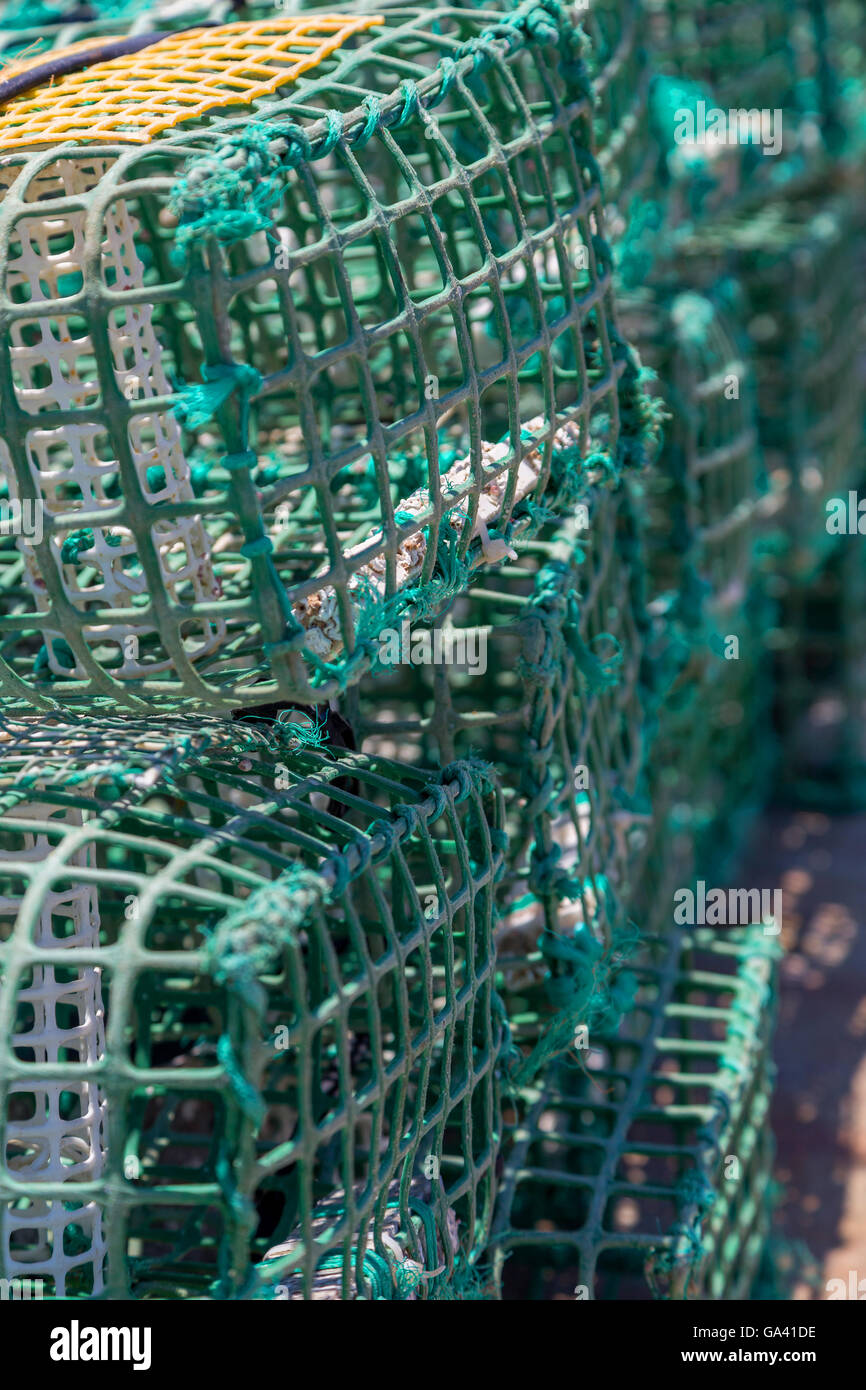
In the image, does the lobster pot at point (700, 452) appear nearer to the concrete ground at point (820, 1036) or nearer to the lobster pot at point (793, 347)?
the lobster pot at point (793, 347)

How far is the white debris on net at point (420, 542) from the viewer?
2010mm

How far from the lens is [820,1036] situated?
4730 mm

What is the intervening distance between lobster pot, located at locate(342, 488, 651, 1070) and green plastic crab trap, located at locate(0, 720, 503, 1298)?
7.6 inches

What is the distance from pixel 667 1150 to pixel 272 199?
1.99 m

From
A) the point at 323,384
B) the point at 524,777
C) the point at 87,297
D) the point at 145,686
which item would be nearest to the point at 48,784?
the point at 145,686

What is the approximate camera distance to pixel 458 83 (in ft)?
7.32

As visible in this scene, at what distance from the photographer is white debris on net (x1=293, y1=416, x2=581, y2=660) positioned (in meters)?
2.01

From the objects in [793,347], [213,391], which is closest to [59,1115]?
[213,391]

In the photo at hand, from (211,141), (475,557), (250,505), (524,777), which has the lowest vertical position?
(524,777)

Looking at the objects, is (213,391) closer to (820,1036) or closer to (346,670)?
(346,670)

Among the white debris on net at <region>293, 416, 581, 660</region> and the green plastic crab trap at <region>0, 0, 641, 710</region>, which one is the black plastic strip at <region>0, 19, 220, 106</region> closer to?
the green plastic crab trap at <region>0, 0, 641, 710</region>

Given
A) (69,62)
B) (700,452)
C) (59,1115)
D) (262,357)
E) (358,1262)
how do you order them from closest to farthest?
(358,1262)
(59,1115)
(69,62)
(262,357)
(700,452)

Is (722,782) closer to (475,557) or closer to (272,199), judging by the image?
(475,557)

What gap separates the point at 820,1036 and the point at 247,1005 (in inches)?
139
